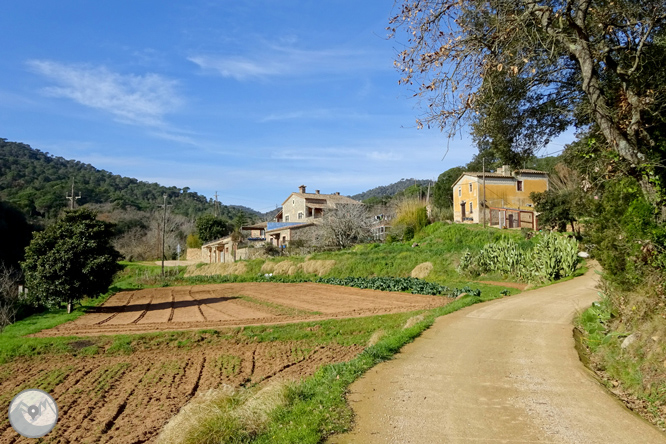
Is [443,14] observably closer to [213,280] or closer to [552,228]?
[552,228]

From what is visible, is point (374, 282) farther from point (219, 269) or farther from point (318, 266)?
point (219, 269)

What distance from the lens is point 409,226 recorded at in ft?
145

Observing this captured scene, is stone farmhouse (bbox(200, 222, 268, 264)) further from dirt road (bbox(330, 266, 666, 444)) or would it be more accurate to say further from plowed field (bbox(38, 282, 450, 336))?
dirt road (bbox(330, 266, 666, 444))

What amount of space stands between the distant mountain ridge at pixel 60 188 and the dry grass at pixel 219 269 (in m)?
18.5

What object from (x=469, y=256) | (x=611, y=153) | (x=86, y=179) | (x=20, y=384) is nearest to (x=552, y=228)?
(x=469, y=256)

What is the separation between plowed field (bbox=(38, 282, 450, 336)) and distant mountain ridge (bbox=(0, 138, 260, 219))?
31293mm

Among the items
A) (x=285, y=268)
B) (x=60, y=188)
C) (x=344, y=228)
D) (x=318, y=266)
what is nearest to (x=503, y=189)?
(x=344, y=228)

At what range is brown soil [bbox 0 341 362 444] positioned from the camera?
788 centimetres

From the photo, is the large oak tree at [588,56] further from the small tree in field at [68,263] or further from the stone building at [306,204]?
the stone building at [306,204]

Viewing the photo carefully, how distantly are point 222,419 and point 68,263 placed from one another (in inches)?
731

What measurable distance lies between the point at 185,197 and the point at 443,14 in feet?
424

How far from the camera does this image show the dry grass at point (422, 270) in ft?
91.4

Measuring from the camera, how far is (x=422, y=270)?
28.3m

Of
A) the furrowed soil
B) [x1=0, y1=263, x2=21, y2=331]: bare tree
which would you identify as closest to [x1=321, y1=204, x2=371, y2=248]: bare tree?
the furrowed soil
